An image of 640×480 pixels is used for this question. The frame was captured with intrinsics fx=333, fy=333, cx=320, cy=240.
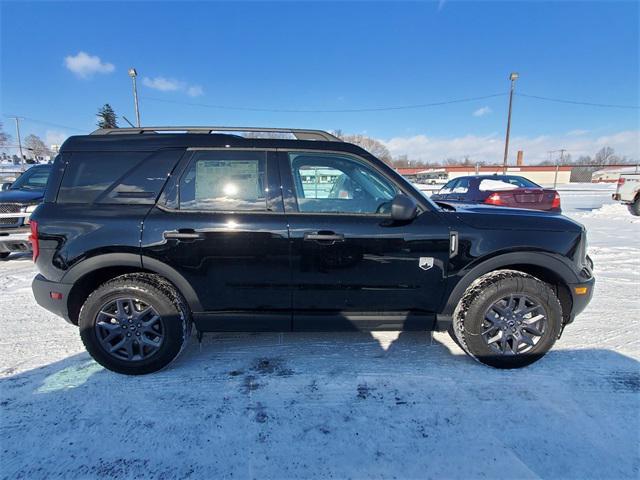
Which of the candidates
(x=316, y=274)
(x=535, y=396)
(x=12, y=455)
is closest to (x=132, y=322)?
(x=12, y=455)

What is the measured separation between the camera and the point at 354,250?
261 centimetres

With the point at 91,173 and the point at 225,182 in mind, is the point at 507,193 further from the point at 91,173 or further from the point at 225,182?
the point at 91,173

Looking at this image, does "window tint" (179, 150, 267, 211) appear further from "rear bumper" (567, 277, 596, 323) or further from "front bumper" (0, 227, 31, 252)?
"front bumper" (0, 227, 31, 252)

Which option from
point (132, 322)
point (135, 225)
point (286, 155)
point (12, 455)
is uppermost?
→ point (286, 155)

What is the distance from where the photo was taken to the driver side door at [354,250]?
8.55ft

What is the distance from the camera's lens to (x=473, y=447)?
2.02m

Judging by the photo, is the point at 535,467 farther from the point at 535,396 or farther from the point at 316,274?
the point at 316,274

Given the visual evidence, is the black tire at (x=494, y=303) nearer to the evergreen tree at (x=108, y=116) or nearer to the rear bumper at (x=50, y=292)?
the rear bumper at (x=50, y=292)

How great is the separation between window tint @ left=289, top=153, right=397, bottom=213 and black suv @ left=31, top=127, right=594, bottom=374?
1 centimetres

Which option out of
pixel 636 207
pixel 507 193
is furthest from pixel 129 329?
pixel 636 207

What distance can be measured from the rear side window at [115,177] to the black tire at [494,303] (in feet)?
8.78

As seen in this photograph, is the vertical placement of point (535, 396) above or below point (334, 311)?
below

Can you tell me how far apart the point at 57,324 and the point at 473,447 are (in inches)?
160

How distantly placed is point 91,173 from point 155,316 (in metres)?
1.26
